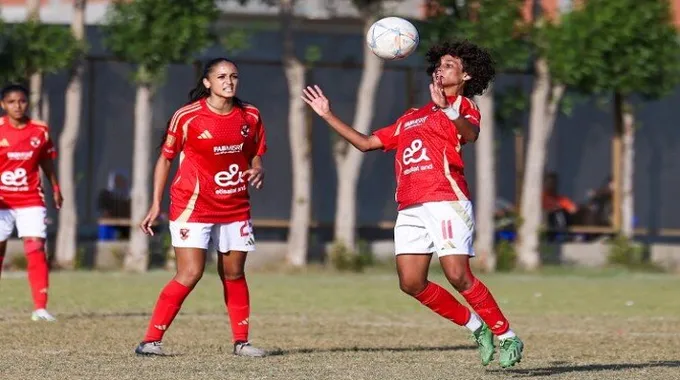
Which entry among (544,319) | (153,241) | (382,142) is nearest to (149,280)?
(153,241)

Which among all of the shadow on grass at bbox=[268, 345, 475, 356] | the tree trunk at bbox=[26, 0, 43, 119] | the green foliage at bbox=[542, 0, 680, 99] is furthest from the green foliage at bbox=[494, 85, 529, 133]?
the shadow on grass at bbox=[268, 345, 475, 356]

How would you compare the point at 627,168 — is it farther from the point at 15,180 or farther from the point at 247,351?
the point at 247,351

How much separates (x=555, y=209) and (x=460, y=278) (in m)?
18.0

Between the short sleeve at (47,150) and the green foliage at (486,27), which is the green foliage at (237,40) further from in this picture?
the short sleeve at (47,150)

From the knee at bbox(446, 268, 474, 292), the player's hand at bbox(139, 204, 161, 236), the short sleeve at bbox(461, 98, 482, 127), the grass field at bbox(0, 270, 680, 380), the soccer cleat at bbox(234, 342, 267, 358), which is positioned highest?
the short sleeve at bbox(461, 98, 482, 127)

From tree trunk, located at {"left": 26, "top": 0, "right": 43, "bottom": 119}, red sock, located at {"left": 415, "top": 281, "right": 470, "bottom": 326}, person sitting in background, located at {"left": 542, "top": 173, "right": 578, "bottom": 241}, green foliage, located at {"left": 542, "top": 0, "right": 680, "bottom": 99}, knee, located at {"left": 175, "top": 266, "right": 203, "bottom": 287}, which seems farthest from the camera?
person sitting in background, located at {"left": 542, "top": 173, "right": 578, "bottom": 241}

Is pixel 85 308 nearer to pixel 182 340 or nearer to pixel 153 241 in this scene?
pixel 182 340

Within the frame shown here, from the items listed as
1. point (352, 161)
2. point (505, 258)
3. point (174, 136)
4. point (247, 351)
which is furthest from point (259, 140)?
point (505, 258)

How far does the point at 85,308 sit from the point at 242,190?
17.3 feet

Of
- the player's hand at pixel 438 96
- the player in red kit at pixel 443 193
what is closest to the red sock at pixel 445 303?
the player in red kit at pixel 443 193

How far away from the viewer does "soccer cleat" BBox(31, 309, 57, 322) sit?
50.2 ft

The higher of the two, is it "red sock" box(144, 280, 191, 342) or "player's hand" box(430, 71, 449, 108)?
"player's hand" box(430, 71, 449, 108)

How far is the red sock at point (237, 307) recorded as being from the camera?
12507 millimetres

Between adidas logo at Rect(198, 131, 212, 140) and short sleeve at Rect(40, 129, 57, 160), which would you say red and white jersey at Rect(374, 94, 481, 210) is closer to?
adidas logo at Rect(198, 131, 212, 140)
